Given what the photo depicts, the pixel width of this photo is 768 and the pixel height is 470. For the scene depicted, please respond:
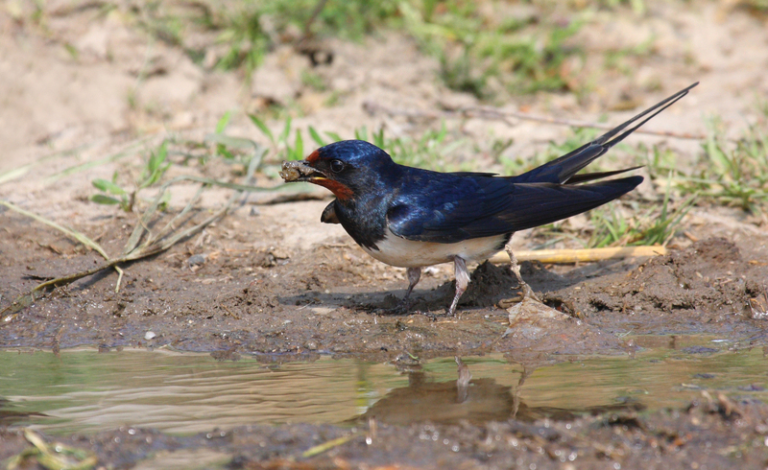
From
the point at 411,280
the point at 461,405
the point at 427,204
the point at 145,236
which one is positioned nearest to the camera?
the point at 461,405

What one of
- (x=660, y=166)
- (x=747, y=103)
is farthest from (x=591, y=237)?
(x=747, y=103)

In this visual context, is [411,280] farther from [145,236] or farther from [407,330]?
[145,236]

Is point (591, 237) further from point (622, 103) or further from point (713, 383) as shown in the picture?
point (622, 103)

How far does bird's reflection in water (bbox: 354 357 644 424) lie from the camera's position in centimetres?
286

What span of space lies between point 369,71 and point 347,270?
3.32 m

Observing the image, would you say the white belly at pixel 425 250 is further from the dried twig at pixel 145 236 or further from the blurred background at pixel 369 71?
the blurred background at pixel 369 71

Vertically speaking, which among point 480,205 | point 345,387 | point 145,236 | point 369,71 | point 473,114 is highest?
point 369,71

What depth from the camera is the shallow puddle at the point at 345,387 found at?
9.66ft

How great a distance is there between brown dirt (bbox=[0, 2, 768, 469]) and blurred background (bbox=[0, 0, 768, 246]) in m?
0.03

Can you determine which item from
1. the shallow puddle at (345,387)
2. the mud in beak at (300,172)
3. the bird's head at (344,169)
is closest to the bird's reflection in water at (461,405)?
the shallow puddle at (345,387)

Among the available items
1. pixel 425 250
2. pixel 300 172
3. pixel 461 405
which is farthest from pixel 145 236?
pixel 461 405

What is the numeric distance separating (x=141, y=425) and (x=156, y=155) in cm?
345

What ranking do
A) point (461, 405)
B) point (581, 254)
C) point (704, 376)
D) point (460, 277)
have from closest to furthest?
point (461, 405) < point (704, 376) < point (460, 277) < point (581, 254)

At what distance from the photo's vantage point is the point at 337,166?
412 centimetres
